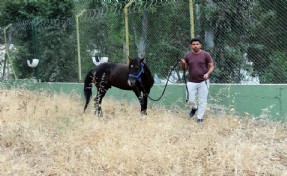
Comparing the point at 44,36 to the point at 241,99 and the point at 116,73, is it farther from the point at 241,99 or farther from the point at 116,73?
the point at 241,99

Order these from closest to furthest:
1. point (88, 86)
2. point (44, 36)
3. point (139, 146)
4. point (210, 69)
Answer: point (139, 146)
point (210, 69)
point (88, 86)
point (44, 36)

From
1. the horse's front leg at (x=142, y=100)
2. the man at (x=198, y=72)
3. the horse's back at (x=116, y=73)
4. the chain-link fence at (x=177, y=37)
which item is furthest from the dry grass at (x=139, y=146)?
the horse's back at (x=116, y=73)

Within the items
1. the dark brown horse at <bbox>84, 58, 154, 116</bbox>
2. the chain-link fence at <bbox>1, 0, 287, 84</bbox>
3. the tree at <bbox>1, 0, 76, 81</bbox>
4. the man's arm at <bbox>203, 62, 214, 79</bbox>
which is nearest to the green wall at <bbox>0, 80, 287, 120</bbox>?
the chain-link fence at <bbox>1, 0, 287, 84</bbox>

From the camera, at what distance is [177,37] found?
347 inches

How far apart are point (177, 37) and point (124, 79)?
160cm

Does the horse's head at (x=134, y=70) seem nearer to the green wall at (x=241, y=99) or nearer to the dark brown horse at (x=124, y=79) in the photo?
the dark brown horse at (x=124, y=79)

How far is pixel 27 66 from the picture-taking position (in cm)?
1520

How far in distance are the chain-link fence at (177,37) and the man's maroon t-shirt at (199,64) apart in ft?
2.78

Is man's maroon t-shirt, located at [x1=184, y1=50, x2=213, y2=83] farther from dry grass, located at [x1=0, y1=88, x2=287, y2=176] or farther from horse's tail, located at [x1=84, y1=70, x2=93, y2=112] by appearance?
horse's tail, located at [x1=84, y1=70, x2=93, y2=112]

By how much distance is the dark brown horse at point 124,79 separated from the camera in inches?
309

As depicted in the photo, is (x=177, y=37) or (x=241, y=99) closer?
(x=241, y=99)

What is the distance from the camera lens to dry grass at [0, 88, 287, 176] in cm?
437

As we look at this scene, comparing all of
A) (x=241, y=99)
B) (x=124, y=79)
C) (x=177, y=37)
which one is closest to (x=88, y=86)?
(x=124, y=79)

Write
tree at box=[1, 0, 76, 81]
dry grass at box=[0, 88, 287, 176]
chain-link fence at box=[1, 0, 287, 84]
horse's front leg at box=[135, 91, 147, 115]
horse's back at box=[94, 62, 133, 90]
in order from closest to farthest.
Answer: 1. dry grass at box=[0, 88, 287, 176]
2. chain-link fence at box=[1, 0, 287, 84]
3. horse's front leg at box=[135, 91, 147, 115]
4. horse's back at box=[94, 62, 133, 90]
5. tree at box=[1, 0, 76, 81]
